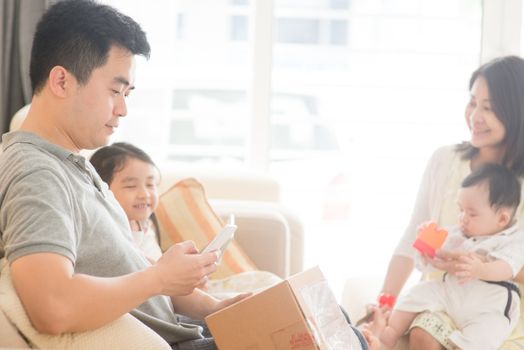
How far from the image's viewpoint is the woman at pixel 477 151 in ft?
9.10

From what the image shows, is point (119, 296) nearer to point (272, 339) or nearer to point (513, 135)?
point (272, 339)

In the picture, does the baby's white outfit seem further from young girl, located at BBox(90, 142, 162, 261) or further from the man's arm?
the man's arm

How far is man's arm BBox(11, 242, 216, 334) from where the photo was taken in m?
1.48

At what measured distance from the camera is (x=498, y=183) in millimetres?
2580

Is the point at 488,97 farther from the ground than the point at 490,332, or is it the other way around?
the point at 488,97

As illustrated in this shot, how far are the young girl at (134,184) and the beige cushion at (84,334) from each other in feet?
3.22

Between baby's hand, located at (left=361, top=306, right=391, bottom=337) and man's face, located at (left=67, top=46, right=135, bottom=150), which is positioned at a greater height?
man's face, located at (left=67, top=46, right=135, bottom=150)

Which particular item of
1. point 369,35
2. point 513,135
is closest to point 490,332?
point 513,135

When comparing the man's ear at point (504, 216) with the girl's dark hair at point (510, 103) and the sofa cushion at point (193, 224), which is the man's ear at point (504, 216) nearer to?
the girl's dark hair at point (510, 103)

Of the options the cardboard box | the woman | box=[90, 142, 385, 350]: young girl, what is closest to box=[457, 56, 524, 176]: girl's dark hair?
the woman

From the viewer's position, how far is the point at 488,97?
2795mm

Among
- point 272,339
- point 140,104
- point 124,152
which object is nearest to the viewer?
point 272,339

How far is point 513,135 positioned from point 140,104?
2.06 meters

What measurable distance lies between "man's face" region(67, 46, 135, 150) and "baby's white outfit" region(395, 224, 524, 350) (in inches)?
47.0
